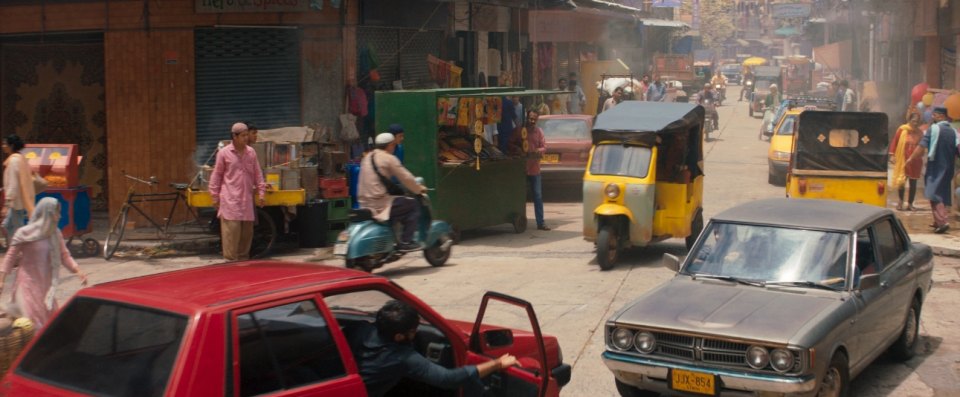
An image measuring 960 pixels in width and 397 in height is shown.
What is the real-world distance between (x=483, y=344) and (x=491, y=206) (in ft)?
31.5

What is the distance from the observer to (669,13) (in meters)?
70.9

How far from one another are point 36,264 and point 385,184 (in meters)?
4.30

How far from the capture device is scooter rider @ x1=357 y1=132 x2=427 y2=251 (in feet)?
39.3

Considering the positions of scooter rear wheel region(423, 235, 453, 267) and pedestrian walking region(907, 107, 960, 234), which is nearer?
scooter rear wheel region(423, 235, 453, 267)

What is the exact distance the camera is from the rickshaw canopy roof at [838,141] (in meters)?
16.1

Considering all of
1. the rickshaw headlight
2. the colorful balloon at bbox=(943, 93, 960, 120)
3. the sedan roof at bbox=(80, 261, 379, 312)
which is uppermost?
the colorful balloon at bbox=(943, 93, 960, 120)

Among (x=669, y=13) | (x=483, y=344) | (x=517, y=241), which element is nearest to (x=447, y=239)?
(x=517, y=241)

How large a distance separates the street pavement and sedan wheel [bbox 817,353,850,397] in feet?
3.00

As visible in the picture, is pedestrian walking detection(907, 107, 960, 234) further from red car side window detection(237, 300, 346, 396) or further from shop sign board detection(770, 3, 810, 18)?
shop sign board detection(770, 3, 810, 18)

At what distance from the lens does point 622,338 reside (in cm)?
707

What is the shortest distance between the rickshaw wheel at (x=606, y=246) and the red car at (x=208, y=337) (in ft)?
23.9

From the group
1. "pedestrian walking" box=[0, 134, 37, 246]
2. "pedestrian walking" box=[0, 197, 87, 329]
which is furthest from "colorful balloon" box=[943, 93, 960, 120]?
"pedestrian walking" box=[0, 197, 87, 329]

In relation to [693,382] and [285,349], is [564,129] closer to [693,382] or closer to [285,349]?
[693,382]

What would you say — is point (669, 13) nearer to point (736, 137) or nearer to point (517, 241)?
point (736, 137)
